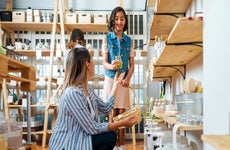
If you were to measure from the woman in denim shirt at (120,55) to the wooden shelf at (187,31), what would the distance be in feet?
2.40

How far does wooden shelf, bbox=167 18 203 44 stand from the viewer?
1483 mm

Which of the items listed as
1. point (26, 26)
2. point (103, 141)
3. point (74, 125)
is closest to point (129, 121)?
point (103, 141)

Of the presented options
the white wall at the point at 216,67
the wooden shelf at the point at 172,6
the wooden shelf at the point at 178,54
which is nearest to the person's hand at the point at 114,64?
the wooden shelf at the point at 178,54

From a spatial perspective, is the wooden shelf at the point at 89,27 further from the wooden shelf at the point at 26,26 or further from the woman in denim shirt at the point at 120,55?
the woman in denim shirt at the point at 120,55

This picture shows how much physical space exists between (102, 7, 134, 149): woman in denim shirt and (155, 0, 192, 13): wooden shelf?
0.36m

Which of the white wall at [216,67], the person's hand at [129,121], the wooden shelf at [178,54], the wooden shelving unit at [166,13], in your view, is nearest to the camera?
the white wall at [216,67]

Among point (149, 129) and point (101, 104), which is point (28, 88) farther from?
point (149, 129)

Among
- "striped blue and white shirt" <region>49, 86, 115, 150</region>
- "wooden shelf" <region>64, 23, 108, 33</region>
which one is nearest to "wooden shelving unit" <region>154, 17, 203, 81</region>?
"striped blue and white shirt" <region>49, 86, 115, 150</region>

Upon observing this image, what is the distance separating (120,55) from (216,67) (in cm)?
151

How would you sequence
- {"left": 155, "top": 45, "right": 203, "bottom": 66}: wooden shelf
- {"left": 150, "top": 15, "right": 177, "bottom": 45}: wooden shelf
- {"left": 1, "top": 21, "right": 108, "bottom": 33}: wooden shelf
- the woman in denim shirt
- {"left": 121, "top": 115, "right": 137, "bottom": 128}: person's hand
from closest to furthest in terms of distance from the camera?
{"left": 121, "top": 115, "right": 137, "bottom": 128}: person's hand → {"left": 155, "top": 45, "right": 203, "bottom": 66}: wooden shelf → the woman in denim shirt → {"left": 150, "top": 15, "right": 177, "bottom": 45}: wooden shelf → {"left": 1, "top": 21, "right": 108, "bottom": 33}: wooden shelf

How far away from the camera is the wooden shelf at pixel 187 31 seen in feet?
4.87

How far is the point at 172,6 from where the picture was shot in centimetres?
250

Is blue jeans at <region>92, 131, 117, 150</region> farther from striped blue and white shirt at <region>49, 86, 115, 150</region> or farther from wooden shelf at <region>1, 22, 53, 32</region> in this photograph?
wooden shelf at <region>1, 22, 53, 32</region>

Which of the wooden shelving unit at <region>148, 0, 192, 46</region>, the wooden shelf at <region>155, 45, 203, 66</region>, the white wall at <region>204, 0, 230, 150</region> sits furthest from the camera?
the wooden shelving unit at <region>148, 0, 192, 46</region>
